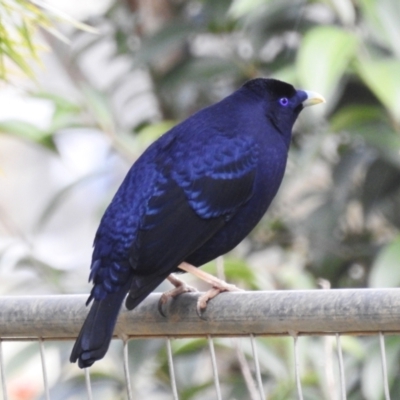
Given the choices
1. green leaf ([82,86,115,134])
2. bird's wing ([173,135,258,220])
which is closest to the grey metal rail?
bird's wing ([173,135,258,220])

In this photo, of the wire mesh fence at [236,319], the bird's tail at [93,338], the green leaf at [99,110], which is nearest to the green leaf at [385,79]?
the green leaf at [99,110]

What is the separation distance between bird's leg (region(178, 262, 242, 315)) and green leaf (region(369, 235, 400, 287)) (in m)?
0.89

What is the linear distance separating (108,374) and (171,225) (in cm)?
136

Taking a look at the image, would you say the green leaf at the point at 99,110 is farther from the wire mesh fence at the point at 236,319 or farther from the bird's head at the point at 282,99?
the wire mesh fence at the point at 236,319

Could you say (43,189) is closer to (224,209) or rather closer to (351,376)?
(351,376)

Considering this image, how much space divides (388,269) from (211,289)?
117cm

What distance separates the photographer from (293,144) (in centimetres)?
416

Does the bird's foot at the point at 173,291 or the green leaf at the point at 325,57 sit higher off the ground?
the green leaf at the point at 325,57

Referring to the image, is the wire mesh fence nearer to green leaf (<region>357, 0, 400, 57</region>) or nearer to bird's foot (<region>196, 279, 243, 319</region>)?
bird's foot (<region>196, 279, 243, 319</region>)

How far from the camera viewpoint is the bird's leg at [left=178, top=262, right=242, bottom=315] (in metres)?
1.96

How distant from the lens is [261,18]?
3986 mm

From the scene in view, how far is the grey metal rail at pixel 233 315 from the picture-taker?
1631mm

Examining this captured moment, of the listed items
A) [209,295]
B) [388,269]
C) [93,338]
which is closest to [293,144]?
[388,269]

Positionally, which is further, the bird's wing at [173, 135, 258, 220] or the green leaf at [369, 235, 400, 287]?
the green leaf at [369, 235, 400, 287]
